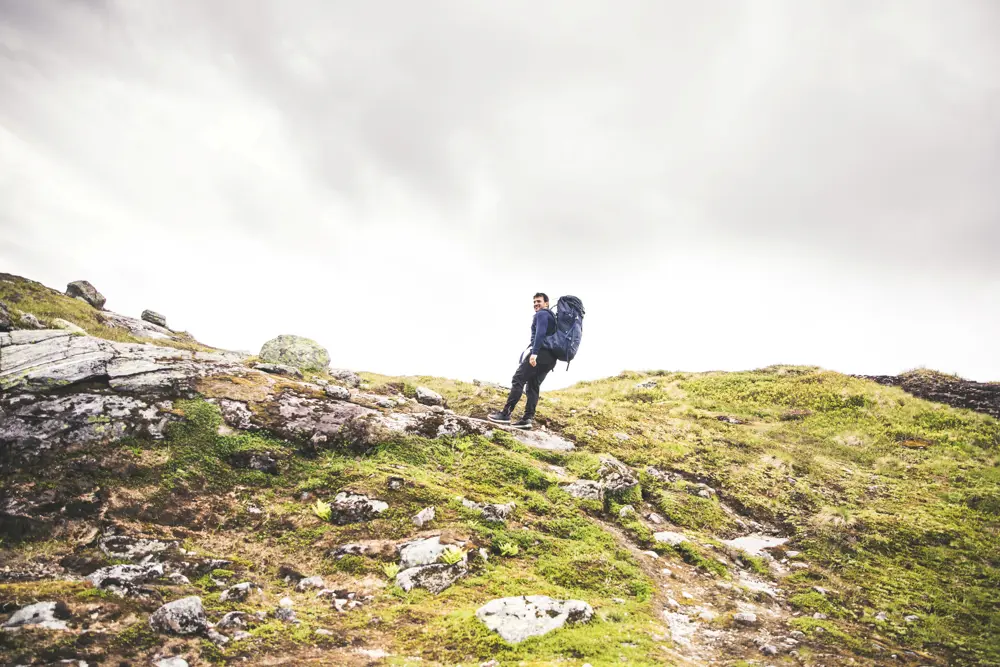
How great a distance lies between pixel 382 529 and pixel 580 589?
3687 mm

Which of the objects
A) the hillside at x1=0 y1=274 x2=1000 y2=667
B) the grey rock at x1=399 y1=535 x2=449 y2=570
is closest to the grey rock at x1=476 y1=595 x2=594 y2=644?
the hillside at x1=0 y1=274 x2=1000 y2=667

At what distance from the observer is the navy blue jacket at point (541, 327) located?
14.8 m

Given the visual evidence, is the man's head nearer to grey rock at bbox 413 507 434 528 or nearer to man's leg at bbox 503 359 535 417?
Result: man's leg at bbox 503 359 535 417

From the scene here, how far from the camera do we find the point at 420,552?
26.3ft

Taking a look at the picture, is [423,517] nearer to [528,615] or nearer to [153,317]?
[528,615]

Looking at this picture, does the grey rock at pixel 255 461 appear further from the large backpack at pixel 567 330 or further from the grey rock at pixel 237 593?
the large backpack at pixel 567 330

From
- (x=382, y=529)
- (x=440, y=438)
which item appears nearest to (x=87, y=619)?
(x=382, y=529)

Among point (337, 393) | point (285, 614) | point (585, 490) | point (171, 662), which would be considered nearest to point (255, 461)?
point (337, 393)

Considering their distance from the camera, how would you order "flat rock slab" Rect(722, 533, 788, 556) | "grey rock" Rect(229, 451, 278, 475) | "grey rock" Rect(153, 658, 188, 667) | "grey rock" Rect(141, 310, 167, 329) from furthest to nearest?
"grey rock" Rect(141, 310, 167, 329) → "flat rock slab" Rect(722, 533, 788, 556) → "grey rock" Rect(229, 451, 278, 475) → "grey rock" Rect(153, 658, 188, 667)

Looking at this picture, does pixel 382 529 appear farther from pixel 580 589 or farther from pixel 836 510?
pixel 836 510

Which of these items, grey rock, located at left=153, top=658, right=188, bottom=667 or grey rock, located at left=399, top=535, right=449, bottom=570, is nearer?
grey rock, located at left=153, top=658, right=188, bottom=667

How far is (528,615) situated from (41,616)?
226 inches

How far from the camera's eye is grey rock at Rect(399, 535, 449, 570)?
7.84 metres

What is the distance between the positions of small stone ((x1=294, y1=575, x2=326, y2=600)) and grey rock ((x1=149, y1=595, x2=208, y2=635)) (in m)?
1.49
